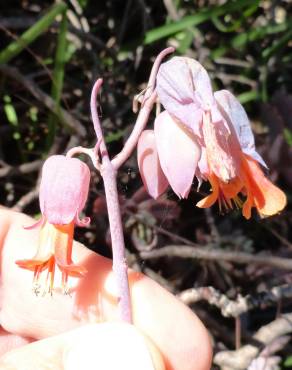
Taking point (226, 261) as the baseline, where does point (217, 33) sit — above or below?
above

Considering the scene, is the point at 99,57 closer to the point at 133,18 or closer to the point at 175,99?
the point at 133,18

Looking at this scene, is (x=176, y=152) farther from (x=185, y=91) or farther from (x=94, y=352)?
(x=94, y=352)

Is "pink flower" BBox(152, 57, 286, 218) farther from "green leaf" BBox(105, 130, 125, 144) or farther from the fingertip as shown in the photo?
"green leaf" BBox(105, 130, 125, 144)

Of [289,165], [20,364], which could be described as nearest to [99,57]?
[289,165]

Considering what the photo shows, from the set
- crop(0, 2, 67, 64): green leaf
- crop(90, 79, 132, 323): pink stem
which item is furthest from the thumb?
crop(0, 2, 67, 64): green leaf

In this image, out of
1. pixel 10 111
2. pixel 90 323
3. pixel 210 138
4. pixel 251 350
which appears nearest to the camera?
pixel 210 138

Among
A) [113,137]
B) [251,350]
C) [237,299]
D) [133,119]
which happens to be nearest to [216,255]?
[237,299]

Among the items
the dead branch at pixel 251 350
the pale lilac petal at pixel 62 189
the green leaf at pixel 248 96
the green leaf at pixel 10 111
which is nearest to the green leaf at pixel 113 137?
the green leaf at pixel 10 111
